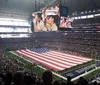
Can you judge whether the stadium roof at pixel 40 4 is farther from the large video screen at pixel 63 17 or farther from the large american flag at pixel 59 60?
the large video screen at pixel 63 17

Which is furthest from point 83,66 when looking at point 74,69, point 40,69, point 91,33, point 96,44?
point 91,33

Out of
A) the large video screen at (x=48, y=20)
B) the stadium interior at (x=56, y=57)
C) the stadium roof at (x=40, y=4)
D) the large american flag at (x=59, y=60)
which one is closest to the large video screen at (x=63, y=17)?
the stadium interior at (x=56, y=57)

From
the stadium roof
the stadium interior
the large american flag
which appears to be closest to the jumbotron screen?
the stadium interior

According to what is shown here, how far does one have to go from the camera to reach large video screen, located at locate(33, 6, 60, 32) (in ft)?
63.2

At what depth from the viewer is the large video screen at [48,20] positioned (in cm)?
1927

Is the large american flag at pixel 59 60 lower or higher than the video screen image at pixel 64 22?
lower

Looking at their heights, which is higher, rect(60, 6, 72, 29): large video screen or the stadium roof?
the stadium roof

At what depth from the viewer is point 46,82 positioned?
3391 millimetres

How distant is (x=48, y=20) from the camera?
20.3 m

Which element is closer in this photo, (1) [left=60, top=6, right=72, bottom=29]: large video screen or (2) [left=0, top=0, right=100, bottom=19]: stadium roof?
(1) [left=60, top=6, right=72, bottom=29]: large video screen

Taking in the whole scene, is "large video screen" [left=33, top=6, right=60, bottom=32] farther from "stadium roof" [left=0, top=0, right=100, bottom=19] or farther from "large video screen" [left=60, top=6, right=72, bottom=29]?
"stadium roof" [left=0, top=0, right=100, bottom=19]

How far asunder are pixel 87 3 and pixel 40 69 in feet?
77.2

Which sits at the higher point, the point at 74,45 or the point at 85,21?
the point at 85,21

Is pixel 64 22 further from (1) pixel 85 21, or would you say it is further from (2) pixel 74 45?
(1) pixel 85 21
